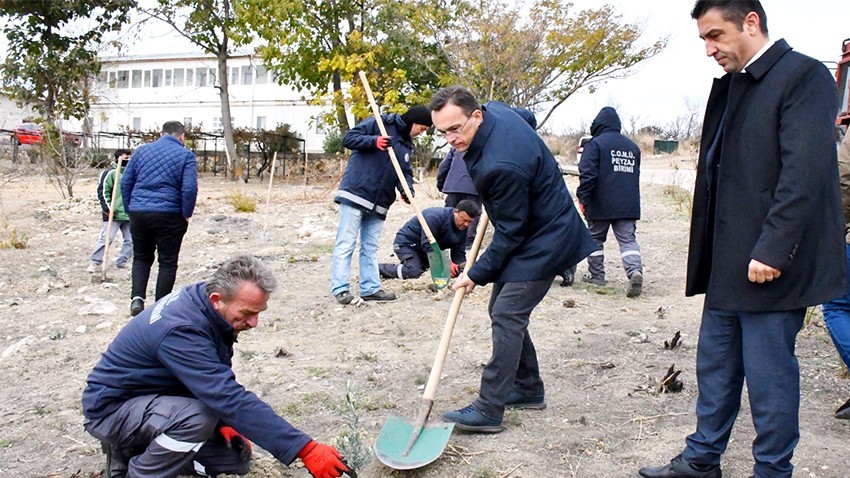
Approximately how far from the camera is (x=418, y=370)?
15.4 ft

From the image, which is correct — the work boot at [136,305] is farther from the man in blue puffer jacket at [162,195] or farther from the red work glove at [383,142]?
the red work glove at [383,142]

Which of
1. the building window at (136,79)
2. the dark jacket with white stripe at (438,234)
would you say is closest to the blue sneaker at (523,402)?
the dark jacket with white stripe at (438,234)

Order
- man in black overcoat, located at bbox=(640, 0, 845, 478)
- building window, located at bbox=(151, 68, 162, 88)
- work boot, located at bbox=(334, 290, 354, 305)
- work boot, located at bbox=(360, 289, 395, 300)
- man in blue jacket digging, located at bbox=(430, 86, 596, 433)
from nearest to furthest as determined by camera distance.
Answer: man in black overcoat, located at bbox=(640, 0, 845, 478) → man in blue jacket digging, located at bbox=(430, 86, 596, 433) → work boot, located at bbox=(334, 290, 354, 305) → work boot, located at bbox=(360, 289, 395, 300) → building window, located at bbox=(151, 68, 162, 88)

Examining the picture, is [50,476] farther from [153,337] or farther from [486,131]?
[486,131]

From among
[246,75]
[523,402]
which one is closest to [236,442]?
[523,402]

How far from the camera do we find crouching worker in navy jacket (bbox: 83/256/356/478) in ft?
9.36

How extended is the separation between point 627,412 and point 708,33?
2.01 metres

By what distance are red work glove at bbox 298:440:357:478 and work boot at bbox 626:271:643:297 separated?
4.41 metres

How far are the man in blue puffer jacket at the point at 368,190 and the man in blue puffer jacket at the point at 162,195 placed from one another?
3.95 ft

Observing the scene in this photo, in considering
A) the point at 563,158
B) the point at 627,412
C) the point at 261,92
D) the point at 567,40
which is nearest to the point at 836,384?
the point at 627,412

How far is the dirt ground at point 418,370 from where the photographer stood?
11.3 ft

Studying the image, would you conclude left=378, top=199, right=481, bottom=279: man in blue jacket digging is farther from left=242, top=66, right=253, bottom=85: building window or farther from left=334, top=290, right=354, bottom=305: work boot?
left=242, top=66, right=253, bottom=85: building window

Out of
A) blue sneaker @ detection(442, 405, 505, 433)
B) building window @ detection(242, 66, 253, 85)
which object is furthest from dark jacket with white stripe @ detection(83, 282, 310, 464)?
building window @ detection(242, 66, 253, 85)

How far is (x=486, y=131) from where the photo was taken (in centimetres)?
346
